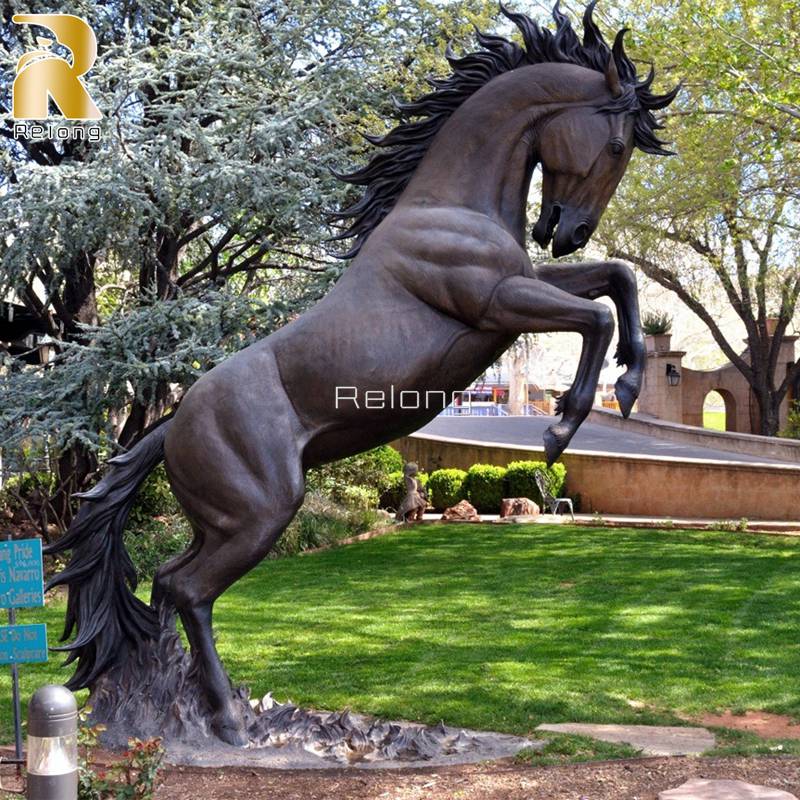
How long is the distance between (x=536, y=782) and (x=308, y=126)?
10098 millimetres

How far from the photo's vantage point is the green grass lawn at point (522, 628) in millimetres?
7137

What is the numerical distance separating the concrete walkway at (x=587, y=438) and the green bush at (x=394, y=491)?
387 cm

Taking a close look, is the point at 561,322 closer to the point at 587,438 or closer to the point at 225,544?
the point at 225,544

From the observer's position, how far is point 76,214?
1230cm

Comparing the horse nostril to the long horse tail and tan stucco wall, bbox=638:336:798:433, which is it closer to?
the long horse tail

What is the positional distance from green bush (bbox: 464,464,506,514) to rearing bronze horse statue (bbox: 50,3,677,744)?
1523 cm

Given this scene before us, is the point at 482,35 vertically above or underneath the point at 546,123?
above

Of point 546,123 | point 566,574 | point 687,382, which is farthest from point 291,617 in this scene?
point 687,382

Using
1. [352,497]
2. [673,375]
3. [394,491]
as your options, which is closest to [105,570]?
[352,497]

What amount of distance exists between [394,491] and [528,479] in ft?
8.73

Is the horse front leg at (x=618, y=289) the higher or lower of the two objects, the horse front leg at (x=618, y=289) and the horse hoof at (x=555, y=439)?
the higher

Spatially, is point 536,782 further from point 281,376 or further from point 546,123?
point 546,123

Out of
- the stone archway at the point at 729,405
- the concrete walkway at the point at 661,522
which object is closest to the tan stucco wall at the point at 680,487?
the concrete walkway at the point at 661,522

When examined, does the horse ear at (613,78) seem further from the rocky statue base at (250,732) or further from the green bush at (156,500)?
the green bush at (156,500)
